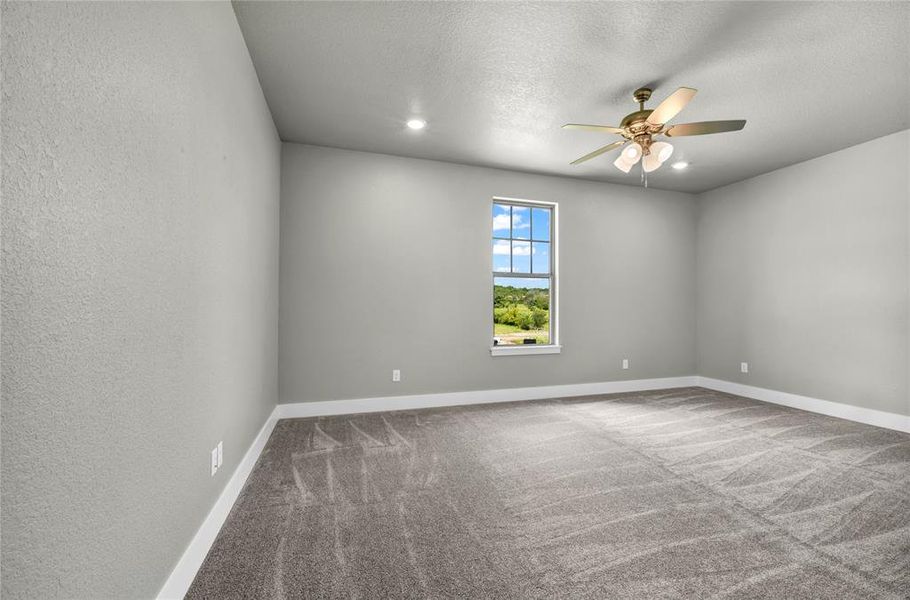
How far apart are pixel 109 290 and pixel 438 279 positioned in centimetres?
338

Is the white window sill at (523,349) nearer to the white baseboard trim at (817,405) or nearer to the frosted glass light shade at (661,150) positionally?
the white baseboard trim at (817,405)

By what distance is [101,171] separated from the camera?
0.96m

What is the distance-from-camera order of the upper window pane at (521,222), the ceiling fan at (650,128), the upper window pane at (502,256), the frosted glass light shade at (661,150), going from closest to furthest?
the ceiling fan at (650,128)
the frosted glass light shade at (661,150)
the upper window pane at (502,256)
the upper window pane at (521,222)

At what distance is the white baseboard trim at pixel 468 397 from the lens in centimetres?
385

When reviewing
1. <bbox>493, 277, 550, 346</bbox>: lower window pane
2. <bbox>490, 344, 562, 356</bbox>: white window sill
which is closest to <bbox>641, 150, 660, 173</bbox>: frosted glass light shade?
<bbox>493, 277, 550, 346</bbox>: lower window pane

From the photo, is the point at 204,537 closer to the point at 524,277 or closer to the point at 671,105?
the point at 671,105

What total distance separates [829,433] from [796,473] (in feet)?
4.33

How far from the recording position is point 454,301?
4.35m

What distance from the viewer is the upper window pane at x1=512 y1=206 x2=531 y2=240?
4746 millimetres

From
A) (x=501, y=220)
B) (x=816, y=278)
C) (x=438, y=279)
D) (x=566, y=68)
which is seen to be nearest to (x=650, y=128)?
(x=566, y=68)

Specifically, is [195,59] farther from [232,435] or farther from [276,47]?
[232,435]

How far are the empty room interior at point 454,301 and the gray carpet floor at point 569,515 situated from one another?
0.02 m

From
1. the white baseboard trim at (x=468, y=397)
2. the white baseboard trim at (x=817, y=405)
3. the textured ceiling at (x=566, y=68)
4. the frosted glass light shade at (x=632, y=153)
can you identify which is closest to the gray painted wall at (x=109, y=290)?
the textured ceiling at (x=566, y=68)

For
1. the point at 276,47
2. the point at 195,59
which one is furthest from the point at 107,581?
the point at 276,47
